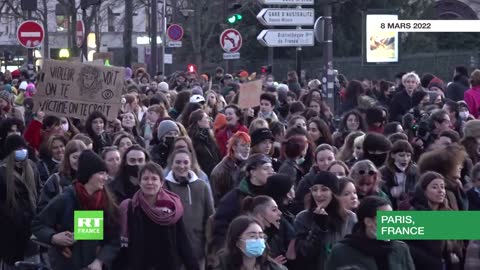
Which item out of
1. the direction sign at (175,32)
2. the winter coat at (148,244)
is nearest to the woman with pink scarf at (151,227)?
the winter coat at (148,244)

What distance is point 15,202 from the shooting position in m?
11.8

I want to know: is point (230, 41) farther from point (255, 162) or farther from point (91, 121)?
point (255, 162)

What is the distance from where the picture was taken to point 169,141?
1359cm

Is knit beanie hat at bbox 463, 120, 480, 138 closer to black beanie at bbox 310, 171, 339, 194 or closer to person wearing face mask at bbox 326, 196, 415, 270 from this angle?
black beanie at bbox 310, 171, 339, 194

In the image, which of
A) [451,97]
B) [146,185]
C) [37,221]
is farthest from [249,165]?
[451,97]

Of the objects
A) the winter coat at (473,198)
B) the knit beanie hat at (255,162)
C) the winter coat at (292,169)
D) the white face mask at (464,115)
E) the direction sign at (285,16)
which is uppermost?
the direction sign at (285,16)

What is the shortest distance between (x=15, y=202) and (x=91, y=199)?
84.0 inches

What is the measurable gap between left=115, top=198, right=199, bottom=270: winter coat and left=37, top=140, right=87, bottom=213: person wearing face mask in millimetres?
1236

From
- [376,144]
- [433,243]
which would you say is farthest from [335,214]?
[376,144]

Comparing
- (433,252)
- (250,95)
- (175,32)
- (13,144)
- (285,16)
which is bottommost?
(433,252)

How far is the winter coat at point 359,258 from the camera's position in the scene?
7.94 meters

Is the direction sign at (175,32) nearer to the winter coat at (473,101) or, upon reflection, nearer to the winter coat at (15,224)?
the winter coat at (473,101)

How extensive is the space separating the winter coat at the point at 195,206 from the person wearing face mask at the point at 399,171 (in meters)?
1.59

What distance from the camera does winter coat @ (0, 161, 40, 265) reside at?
38.7ft
